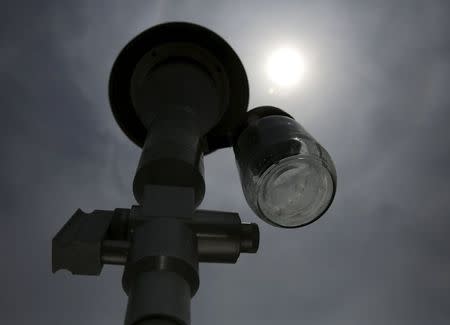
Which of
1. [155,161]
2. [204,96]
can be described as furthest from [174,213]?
[204,96]

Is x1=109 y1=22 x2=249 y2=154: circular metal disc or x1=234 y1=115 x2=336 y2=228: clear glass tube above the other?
x1=109 y1=22 x2=249 y2=154: circular metal disc

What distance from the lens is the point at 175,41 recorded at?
2.76 m

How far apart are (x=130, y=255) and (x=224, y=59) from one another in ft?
5.42

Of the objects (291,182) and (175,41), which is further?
(175,41)

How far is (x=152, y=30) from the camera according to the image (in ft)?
9.18

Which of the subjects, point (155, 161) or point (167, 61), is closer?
point (155, 161)

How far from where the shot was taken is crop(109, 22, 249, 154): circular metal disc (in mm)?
2779

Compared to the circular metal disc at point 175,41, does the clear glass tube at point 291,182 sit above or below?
below

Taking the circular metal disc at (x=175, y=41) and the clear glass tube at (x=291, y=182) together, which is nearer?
the clear glass tube at (x=291, y=182)

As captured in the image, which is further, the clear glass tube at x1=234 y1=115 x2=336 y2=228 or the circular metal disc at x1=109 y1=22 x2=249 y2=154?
the circular metal disc at x1=109 y1=22 x2=249 y2=154

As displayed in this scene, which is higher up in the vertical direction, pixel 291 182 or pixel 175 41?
pixel 175 41

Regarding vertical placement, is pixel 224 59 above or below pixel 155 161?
above

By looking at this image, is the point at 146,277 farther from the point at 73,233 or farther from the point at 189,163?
the point at 189,163

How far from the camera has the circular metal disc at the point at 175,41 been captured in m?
2.78
